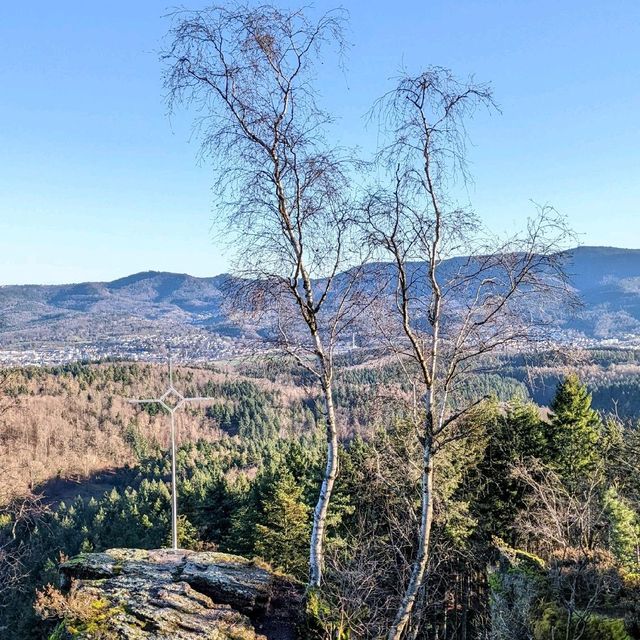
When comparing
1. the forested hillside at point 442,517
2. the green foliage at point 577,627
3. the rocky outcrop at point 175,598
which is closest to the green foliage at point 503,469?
the forested hillside at point 442,517

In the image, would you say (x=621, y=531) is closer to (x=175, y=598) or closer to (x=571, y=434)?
(x=571, y=434)

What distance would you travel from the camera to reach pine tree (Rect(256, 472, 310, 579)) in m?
20.4

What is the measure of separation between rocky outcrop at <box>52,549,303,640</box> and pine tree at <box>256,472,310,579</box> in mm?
9502

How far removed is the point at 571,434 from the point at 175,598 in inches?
827

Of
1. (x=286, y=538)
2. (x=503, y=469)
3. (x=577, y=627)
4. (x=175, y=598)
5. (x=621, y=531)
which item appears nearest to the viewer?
(x=175, y=598)

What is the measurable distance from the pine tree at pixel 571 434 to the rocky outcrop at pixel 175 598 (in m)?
18.0

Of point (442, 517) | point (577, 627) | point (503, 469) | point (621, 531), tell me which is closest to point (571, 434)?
point (503, 469)

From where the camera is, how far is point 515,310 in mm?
7902

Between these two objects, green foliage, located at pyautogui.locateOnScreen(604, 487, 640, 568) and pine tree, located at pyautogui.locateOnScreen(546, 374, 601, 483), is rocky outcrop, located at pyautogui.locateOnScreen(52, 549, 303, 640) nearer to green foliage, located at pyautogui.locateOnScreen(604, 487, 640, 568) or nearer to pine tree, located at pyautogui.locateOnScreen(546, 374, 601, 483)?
green foliage, located at pyautogui.locateOnScreen(604, 487, 640, 568)

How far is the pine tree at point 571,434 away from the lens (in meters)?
23.6

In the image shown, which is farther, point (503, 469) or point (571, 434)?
point (571, 434)

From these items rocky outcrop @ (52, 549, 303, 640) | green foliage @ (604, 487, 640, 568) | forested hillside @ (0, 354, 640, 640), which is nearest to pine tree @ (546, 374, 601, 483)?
forested hillside @ (0, 354, 640, 640)

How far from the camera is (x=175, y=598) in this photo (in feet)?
30.0

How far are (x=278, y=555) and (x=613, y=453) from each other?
19.9 m
